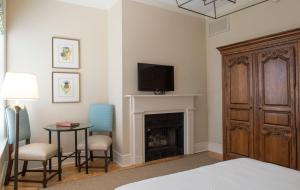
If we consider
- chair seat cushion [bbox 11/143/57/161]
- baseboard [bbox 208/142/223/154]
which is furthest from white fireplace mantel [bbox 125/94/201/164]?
chair seat cushion [bbox 11/143/57/161]

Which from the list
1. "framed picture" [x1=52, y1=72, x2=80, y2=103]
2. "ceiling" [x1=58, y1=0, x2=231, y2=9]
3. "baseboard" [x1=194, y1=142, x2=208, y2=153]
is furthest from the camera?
"baseboard" [x1=194, y1=142, x2=208, y2=153]

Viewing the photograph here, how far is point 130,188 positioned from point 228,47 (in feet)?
9.53

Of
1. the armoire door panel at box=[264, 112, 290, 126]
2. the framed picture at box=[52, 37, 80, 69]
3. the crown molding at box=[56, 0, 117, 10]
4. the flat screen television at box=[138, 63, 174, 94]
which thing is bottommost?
the armoire door panel at box=[264, 112, 290, 126]

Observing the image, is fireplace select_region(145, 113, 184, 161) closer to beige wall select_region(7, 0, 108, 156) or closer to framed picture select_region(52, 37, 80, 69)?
beige wall select_region(7, 0, 108, 156)

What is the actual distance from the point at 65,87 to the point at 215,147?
3175 mm

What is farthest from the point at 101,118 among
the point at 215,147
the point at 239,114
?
the point at 215,147

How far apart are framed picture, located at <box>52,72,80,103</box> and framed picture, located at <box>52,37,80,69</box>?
16cm

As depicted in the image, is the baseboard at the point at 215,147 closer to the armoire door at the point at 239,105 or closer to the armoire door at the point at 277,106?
the armoire door at the point at 239,105

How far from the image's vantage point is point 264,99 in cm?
302

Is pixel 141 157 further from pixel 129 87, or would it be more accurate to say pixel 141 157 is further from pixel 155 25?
pixel 155 25

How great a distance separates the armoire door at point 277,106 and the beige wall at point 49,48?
2689 millimetres

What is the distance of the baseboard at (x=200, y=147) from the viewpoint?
4384mm

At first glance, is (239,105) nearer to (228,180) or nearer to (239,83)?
(239,83)

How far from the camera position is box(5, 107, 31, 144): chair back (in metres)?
2.73
